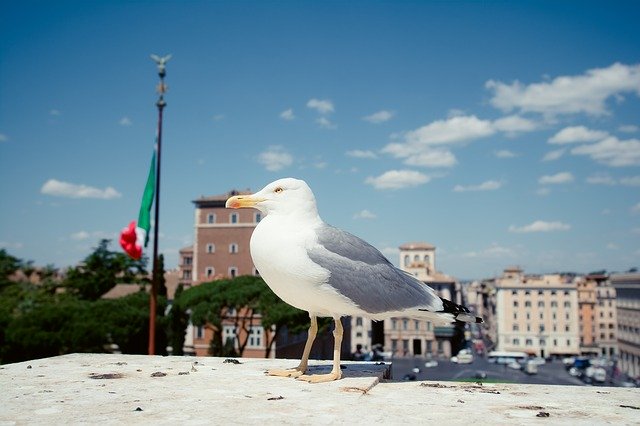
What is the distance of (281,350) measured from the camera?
119 feet

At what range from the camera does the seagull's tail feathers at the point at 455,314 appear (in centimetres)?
486

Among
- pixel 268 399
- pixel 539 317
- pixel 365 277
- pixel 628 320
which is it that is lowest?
pixel 539 317

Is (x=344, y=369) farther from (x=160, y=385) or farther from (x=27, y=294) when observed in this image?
(x=27, y=294)

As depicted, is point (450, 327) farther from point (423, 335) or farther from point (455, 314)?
point (455, 314)

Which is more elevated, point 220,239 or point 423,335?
point 220,239

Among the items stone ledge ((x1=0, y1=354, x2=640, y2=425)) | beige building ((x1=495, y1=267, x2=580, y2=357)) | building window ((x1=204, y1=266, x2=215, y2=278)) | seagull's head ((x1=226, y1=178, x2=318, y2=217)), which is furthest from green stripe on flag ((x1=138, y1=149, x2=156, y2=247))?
beige building ((x1=495, y1=267, x2=580, y2=357))

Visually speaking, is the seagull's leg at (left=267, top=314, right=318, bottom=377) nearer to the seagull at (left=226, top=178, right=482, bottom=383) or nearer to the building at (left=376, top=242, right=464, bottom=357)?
the seagull at (left=226, top=178, right=482, bottom=383)

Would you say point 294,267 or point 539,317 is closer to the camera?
point 294,267

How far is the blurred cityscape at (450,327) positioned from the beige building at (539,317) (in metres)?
0.15

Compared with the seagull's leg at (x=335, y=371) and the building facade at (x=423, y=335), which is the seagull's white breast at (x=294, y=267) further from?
the building facade at (x=423, y=335)

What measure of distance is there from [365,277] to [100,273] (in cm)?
5040

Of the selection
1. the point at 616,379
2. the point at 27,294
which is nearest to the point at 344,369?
the point at 27,294

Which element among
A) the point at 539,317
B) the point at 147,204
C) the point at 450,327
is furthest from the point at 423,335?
the point at 147,204

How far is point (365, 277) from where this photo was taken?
183 inches
